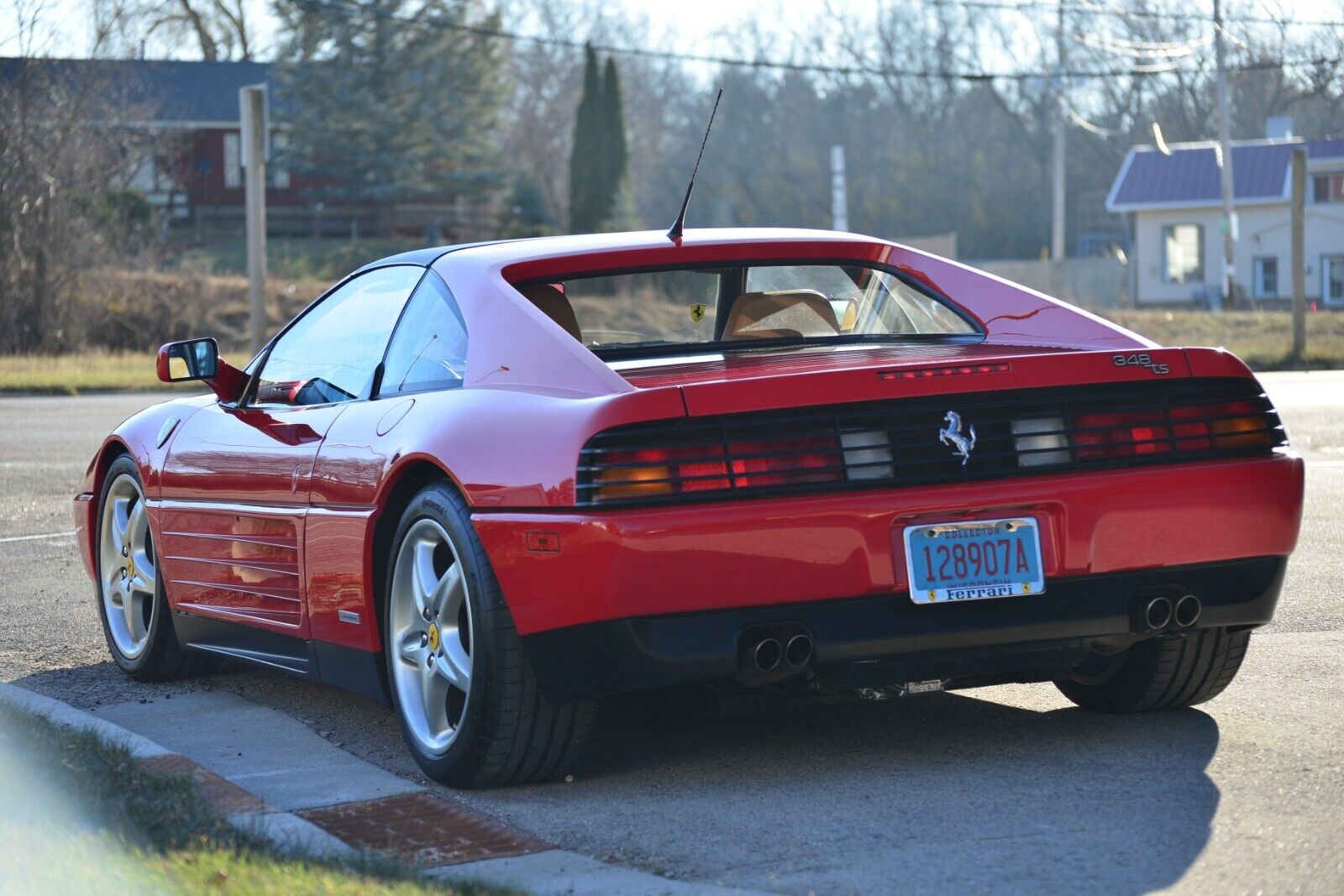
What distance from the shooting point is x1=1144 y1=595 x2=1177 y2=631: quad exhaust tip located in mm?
4434

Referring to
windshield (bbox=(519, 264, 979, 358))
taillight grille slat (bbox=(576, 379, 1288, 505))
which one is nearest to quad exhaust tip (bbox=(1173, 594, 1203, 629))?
taillight grille slat (bbox=(576, 379, 1288, 505))

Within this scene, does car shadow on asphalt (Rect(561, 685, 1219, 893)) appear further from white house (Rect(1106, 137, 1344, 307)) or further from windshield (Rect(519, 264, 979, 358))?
white house (Rect(1106, 137, 1344, 307))

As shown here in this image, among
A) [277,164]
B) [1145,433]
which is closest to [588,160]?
[277,164]

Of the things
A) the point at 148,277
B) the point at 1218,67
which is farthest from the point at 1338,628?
the point at 1218,67

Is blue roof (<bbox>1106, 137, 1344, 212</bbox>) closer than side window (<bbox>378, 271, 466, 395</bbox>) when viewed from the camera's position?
No

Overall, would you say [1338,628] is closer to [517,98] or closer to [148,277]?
[148,277]

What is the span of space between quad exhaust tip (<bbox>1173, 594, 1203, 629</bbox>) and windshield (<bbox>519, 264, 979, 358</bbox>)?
1.27 m

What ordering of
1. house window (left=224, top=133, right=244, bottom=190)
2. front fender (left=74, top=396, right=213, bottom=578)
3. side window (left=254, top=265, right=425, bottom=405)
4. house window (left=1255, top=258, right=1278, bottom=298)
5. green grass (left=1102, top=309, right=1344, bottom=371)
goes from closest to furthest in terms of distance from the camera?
1. side window (left=254, top=265, right=425, bottom=405)
2. front fender (left=74, top=396, right=213, bottom=578)
3. green grass (left=1102, top=309, right=1344, bottom=371)
4. house window (left=1255, top=258, right=1278, bottom=298)
5. house window (left=224, top=133, right=244, bottom=190)

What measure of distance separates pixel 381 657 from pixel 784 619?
131cm

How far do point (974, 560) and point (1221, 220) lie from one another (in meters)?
49.6

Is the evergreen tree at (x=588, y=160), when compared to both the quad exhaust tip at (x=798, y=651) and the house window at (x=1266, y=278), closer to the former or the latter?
the house window at (x=1266, y=278)

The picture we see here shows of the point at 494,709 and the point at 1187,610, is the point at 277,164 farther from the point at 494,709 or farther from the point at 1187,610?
the point at 1187,610

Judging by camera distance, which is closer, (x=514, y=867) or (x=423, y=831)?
(x=514, y=867)

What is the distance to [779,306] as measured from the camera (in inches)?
216
